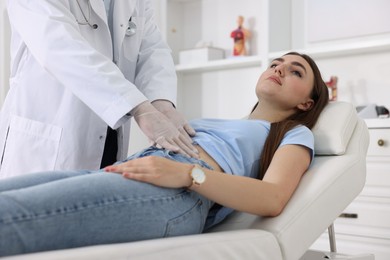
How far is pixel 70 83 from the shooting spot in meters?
1.49

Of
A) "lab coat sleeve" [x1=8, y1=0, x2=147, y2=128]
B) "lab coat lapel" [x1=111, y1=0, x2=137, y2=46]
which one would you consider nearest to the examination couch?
"lab coat sleeve" [x1=8, y1=0, x2=147, y2=128]

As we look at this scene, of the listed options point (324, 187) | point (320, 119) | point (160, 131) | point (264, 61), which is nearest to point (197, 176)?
point (160, 131)

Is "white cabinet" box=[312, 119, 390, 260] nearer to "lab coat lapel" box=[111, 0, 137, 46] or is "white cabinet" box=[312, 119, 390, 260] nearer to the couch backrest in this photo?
the couch backrest

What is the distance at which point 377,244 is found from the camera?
244 cm

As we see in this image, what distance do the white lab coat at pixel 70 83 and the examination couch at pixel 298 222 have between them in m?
0.45

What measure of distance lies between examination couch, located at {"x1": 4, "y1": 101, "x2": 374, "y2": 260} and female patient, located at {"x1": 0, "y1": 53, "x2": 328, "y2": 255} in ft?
0.13

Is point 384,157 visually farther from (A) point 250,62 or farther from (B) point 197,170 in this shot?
(B) point 197,170

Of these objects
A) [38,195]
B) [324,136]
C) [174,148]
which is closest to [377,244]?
[324,136]

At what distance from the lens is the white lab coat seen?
1.45 metres

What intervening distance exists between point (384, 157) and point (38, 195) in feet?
5.99

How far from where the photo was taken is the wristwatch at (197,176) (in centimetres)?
120

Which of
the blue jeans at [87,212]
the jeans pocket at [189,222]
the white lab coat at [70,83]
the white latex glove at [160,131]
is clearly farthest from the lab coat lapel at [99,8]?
the jeans pocket at [189,222]

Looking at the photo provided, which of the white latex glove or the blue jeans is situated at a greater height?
the white latex glove

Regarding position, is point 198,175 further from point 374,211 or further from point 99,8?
point 374,211
